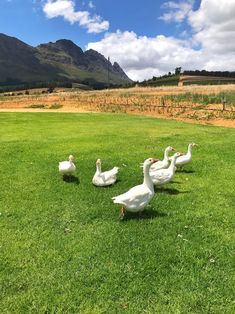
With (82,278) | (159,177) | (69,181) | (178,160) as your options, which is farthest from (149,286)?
(178,160)

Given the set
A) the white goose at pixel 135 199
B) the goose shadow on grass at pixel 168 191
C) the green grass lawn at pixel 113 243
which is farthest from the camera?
the goose shadow on grass at pixel 168 191

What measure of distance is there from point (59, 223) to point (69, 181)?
13.2 ft

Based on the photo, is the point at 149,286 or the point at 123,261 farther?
the point at 123,261

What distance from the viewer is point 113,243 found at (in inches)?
382

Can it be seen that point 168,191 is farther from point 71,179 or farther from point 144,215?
point 71,179

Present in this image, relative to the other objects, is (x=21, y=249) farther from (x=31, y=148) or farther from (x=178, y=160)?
(x=31, y=148)

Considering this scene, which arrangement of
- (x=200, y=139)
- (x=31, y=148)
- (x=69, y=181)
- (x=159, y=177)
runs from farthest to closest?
Answer: (x=200, y=139) < (x=31, y=148) < (x=69, y=181) < (x=159, y=177)

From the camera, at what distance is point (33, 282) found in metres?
8.22

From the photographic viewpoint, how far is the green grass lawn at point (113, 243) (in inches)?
303

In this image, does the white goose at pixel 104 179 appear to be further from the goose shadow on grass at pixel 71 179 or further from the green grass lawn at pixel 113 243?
the goose shadow on grass at pixel 71 179

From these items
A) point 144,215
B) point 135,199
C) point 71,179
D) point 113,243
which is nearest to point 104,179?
point 71,179

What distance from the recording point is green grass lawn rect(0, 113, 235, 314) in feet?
25.3

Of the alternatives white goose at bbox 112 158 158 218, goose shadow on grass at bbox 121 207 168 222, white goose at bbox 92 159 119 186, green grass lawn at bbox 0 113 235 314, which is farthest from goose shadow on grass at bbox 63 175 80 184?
white goose at bbox 112 158 158 218

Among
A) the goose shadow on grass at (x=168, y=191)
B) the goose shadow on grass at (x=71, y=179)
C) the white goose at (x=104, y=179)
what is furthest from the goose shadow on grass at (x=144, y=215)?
the goose shadow on grass at (x=71, y=179)
